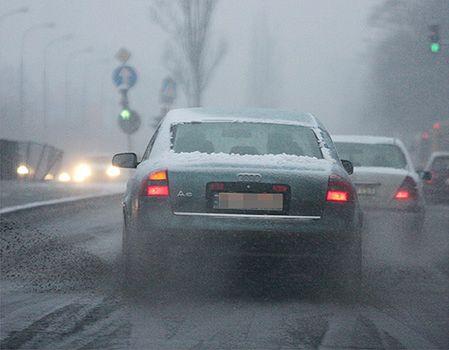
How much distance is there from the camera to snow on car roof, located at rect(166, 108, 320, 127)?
9.09 m

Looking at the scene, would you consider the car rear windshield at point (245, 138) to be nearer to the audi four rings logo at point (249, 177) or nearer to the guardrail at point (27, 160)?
the audi four rings logo at point (249, 177)

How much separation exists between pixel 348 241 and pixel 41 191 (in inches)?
678

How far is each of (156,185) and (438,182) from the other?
19.8 m

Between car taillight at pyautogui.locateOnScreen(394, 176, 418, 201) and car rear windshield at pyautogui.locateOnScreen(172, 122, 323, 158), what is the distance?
16.3 ft

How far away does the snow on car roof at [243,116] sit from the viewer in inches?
358

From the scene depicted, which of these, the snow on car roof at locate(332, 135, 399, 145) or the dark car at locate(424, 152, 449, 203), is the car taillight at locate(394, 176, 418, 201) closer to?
the snow on car roof at locate(332, 135, 399, 145)

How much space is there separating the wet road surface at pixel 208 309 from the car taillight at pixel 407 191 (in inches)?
78.4

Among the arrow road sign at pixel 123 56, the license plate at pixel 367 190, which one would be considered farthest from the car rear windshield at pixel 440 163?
the license plate at pixel 367 190

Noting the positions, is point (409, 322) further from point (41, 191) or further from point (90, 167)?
point (90, 167)

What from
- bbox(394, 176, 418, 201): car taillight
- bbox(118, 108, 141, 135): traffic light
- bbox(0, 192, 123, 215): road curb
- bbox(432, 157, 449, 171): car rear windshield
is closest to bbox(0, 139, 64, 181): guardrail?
bbox(118, 108, 141, 135): traffic light

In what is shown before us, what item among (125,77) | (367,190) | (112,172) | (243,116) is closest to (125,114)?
(125,77)

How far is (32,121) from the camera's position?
4751 inches

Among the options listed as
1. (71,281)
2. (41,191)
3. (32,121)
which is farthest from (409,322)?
(32,121)

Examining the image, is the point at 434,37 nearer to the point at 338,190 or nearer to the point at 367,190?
the point at 367,190
